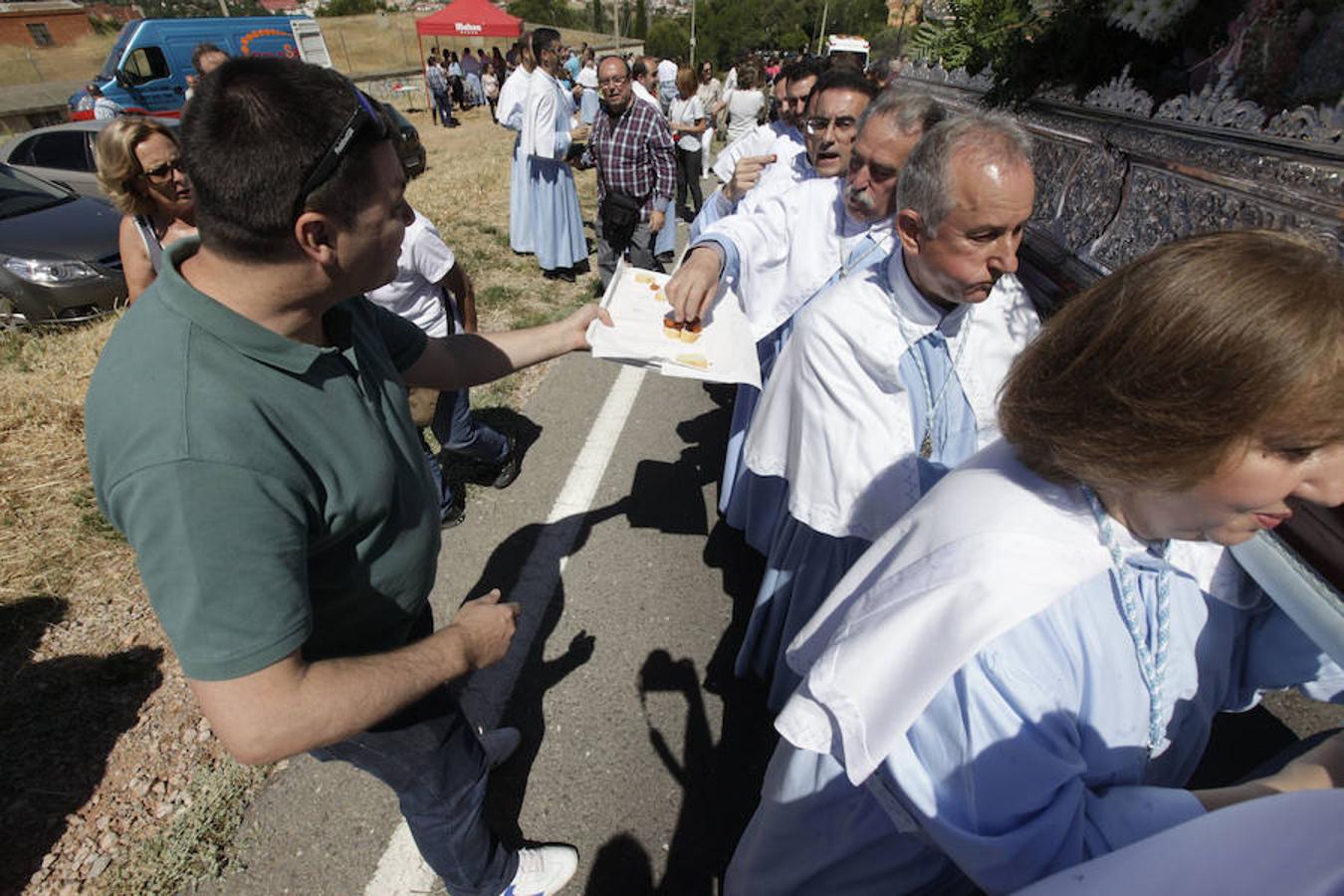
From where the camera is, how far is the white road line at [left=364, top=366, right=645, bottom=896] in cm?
198

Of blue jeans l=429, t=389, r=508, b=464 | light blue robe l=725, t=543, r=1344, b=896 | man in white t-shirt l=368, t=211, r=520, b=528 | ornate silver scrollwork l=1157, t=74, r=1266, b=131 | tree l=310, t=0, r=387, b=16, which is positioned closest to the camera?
light blue robe l=725, t=543, r=1344, b=896

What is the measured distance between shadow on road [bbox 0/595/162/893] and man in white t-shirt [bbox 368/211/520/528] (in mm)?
1380

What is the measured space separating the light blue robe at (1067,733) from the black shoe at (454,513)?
262 cm

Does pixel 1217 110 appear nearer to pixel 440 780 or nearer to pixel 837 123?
pixel 837 123

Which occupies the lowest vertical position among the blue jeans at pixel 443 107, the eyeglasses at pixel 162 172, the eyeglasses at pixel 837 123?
the blue jeans at pixel 443 107

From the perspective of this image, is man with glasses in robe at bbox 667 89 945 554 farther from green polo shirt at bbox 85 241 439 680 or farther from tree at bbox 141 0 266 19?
tree at bbox 141 0 266 19

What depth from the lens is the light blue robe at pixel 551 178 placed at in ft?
20.7

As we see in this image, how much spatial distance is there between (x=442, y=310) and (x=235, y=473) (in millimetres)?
2366

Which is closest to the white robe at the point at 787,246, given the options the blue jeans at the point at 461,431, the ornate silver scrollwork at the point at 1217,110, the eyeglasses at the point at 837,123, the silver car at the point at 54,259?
the eyeglasses at the point at 837,123

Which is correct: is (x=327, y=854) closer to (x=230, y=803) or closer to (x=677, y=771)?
(x=230, y=803)

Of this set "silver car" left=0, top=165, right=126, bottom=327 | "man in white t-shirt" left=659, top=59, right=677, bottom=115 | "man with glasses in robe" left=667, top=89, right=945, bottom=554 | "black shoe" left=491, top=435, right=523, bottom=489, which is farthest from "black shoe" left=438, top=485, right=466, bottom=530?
"man in white t-shirt" left=659, top=59, right=677, bottom=115

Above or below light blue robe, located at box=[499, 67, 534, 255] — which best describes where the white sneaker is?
below

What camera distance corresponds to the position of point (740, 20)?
49.6 m

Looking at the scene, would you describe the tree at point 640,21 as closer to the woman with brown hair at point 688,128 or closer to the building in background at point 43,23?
the building in background at point 43,23
